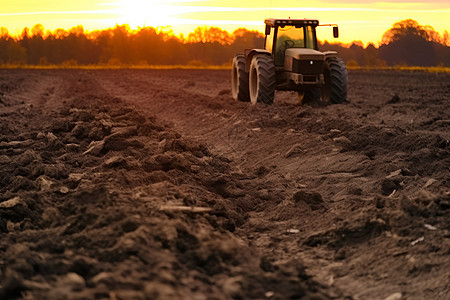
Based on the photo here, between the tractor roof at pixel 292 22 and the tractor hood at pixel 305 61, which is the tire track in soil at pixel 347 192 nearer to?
the tractor hood at pixel 305 61

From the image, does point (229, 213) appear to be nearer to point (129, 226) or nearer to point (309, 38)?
point (129, 226)

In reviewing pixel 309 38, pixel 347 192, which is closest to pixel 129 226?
pixel 347 192

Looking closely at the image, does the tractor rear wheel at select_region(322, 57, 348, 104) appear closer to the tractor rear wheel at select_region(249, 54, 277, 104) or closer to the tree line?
the tractor rear wheel at select_region(249, 54, 277, 104)

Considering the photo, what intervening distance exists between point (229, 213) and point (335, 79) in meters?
9.50

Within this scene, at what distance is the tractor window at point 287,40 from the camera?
15.6m

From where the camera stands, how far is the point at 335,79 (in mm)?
15336

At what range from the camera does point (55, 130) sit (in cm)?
1223

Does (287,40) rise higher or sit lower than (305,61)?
higher

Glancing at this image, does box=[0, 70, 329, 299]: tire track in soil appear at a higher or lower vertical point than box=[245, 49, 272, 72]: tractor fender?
lower

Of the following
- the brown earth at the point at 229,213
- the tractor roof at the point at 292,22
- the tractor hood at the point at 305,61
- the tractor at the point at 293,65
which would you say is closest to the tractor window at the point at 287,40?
the tractor at the point at 293,65

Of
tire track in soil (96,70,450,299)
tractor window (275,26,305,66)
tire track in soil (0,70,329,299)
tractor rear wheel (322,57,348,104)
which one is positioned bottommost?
tire track in soil (96,70,450,299)

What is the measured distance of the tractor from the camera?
1483cm

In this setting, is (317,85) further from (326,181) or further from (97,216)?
(97,216)

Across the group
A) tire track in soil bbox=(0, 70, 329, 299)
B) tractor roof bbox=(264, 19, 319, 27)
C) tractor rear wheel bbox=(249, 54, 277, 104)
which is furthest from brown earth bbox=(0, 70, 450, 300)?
tractor roof bbox=(264, 19, 319, 27)
